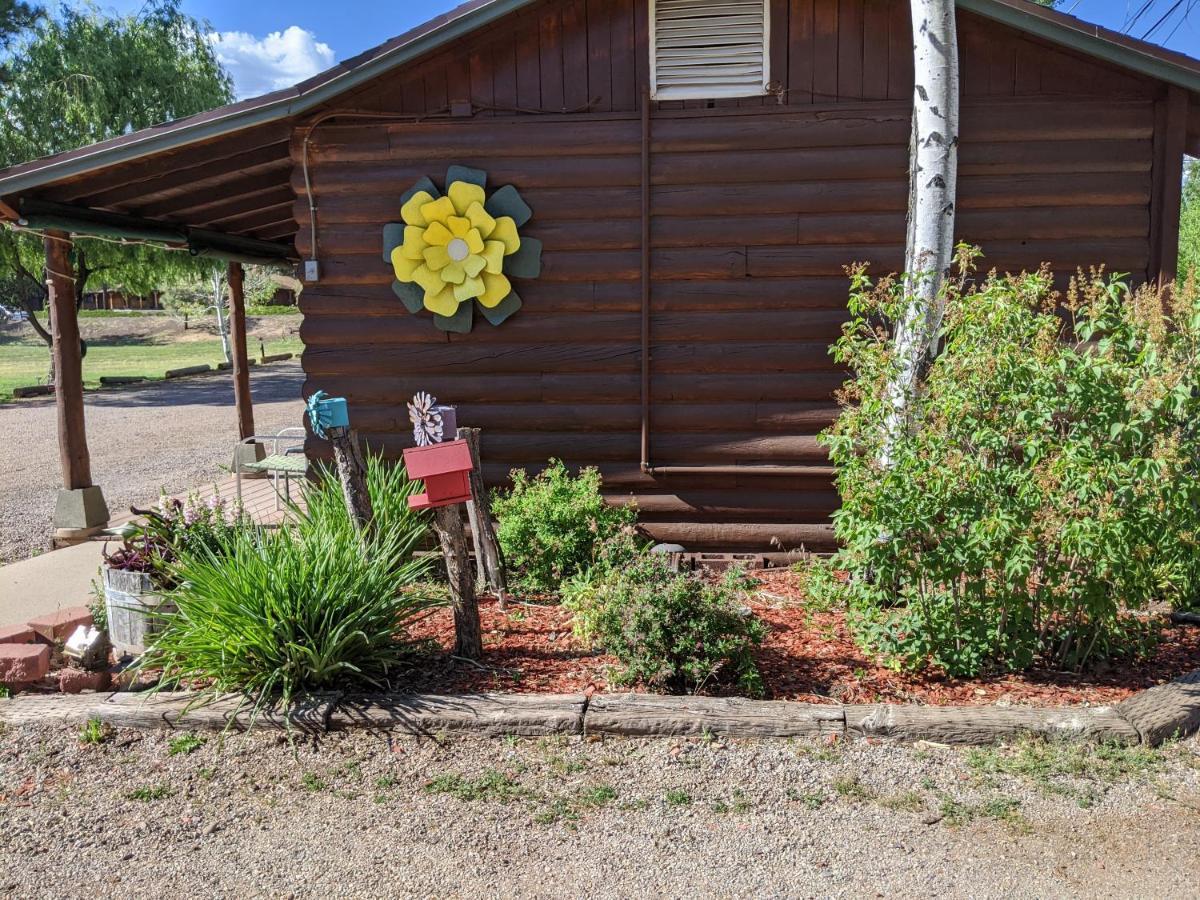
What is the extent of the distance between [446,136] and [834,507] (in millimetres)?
3621

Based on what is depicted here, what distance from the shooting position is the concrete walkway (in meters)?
6.29

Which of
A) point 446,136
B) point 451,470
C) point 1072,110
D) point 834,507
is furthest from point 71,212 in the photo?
point 1072,110

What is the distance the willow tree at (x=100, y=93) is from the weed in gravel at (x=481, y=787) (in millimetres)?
17589

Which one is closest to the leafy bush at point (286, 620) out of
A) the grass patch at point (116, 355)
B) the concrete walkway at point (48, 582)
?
the concrete walkway at point (48, 582)

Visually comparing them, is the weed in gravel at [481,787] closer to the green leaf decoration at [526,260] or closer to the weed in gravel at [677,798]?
the weed in gravel at [677,798]

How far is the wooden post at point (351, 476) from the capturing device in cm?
504

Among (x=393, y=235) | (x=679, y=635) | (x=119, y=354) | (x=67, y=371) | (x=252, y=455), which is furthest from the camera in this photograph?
(x=119, y=354)

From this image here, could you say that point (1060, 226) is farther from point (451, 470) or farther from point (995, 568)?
point (451, 470)

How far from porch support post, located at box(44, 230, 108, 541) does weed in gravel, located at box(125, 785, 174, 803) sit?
4.93 metres

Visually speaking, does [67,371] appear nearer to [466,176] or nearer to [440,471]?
[466,176]

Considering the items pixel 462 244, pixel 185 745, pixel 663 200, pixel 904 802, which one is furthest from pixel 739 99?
pixel 185 745

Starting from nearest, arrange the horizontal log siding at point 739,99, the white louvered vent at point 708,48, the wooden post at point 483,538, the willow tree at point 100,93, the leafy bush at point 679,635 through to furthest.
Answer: the leafy bush at point 679,635, the wooden post at point 483,538, the horizontal log siding at point 739,99, the white louvered vent at point 708,48, the willow tree at point 100,93

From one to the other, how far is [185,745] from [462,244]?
371 cm

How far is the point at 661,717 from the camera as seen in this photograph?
414 centimetres
